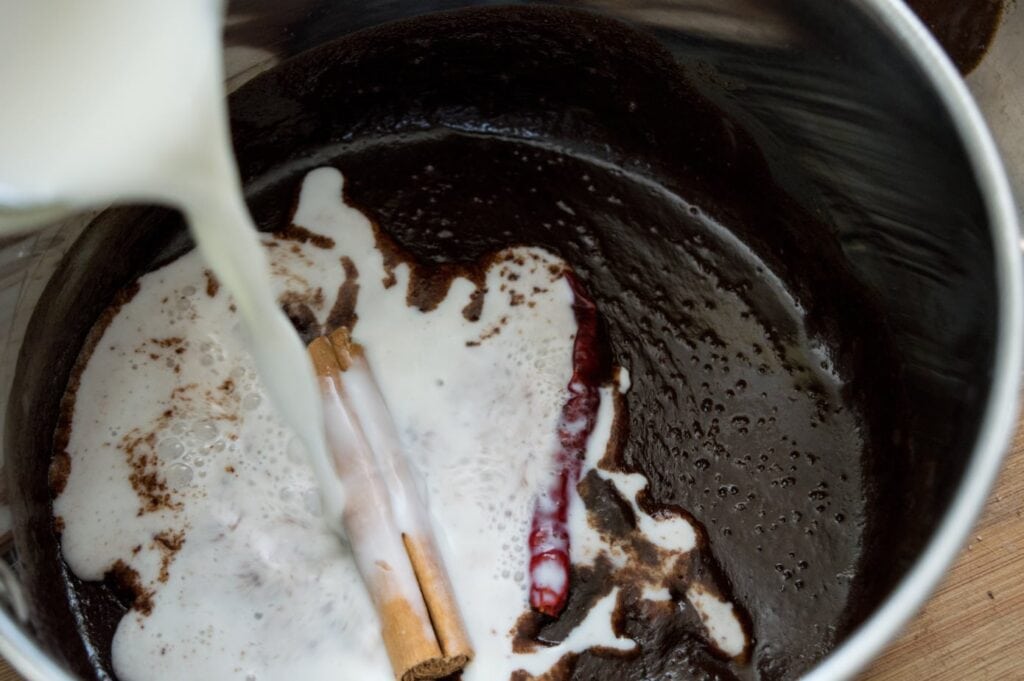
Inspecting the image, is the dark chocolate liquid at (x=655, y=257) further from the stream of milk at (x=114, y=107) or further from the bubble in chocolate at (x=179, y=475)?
the stream of milk at (x=114, y=107)

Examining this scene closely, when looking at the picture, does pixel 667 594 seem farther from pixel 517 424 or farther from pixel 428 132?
pixel 428 132

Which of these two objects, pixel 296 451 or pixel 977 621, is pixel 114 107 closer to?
pixel 296 451

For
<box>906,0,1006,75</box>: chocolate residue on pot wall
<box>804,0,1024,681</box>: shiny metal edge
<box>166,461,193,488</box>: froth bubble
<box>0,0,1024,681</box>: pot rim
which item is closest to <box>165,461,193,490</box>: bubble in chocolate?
<box>166,461,193,488</box>: froth bubble

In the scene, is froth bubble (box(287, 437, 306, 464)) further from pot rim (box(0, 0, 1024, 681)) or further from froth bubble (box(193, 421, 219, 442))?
pot rim (box(0, 0, 1024, 681))

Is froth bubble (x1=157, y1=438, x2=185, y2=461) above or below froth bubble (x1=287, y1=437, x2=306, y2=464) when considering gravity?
below

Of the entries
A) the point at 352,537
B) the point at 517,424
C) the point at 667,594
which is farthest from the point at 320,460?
the point at 667,594
